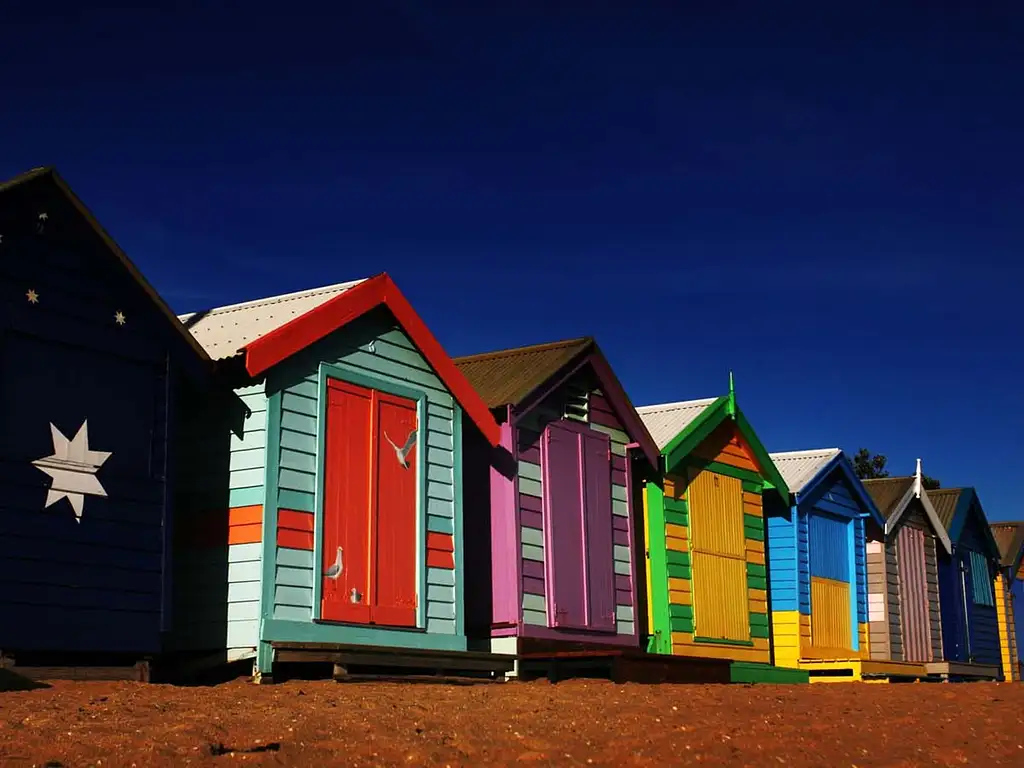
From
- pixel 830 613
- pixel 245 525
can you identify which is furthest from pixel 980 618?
pixel 245 525

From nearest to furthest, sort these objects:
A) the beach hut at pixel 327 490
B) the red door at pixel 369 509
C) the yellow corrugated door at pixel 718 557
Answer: the beach hut at pixel 327 490 → the red door at pixel 369 509 → the yellow corrugated door at pixel 718 557

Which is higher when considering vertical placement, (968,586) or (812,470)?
(812,470)

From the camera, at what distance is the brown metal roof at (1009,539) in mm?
35844

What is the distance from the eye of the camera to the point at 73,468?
12.3 meters

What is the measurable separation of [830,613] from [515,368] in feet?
30.8

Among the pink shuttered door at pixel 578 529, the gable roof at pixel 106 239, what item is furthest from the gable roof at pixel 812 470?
the gable roof at pixel 106 239

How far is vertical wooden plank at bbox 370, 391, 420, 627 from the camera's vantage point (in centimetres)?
1512

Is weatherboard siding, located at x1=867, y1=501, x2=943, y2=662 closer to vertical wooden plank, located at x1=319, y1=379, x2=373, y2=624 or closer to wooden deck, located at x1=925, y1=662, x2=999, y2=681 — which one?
wooden deck, located at x1=925, y1=662, x2=999, y2=681

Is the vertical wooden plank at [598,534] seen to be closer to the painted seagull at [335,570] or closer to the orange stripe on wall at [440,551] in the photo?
the orange stripe on wall at [440,551]

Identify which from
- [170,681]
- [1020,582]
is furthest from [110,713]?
[1020,582]

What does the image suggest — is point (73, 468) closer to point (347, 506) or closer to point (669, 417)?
point (347, 506)

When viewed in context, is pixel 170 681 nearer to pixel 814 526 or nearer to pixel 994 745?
pixel 994 745

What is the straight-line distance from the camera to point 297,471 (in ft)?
47.0

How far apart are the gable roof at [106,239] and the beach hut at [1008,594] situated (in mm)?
26945
